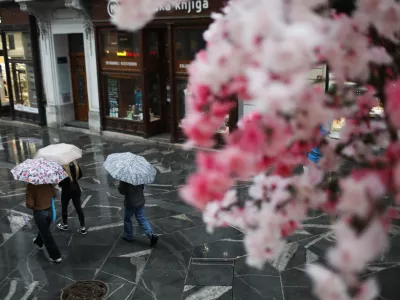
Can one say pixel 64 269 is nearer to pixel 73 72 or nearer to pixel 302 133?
pixel 302 133

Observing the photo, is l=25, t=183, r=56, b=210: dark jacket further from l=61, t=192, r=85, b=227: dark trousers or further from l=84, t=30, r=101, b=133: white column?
l=84, t=30, r=101, b=133: white column

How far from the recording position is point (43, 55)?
16.6 meters

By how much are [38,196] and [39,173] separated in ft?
1.59

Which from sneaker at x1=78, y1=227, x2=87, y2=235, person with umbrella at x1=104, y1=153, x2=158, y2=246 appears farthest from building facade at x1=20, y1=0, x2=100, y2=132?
person with umbrella at x1=104, y1=153, x2=158, y2=246

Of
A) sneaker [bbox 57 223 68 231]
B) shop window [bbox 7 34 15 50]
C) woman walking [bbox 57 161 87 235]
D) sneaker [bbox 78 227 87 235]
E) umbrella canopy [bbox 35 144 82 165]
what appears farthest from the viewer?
shop window [bbox 7 34 15 50]

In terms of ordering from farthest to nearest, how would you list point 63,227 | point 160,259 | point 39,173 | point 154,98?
point 154,98
point 63,227
point 160,259
point 39,173

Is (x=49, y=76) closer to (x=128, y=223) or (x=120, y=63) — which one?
(x=120, y=63)

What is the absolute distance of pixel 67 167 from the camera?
23.5 ft

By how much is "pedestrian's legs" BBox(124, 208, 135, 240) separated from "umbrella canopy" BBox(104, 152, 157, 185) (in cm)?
73

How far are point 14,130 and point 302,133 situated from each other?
656 inches

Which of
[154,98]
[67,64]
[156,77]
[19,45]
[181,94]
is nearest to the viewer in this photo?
[181,94]

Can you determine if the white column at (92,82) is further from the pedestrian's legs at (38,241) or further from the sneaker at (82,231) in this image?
the pedestrian's legs at (38,241)

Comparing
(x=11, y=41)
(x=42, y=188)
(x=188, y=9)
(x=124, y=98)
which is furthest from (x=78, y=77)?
(x=42, y=188)

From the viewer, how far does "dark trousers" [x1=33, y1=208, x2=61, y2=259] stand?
21.4 feet
